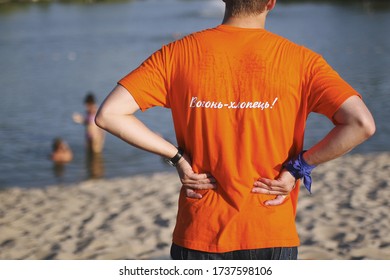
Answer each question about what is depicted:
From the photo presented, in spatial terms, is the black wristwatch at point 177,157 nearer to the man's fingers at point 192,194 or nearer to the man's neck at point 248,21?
the man's fingers at point 192,194

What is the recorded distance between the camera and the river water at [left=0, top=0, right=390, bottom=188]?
45.3 ft

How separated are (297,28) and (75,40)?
58.8 feet

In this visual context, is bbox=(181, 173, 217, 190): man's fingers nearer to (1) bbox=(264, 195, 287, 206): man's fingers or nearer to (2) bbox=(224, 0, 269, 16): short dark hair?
(1) bbox=(264, 195, 287, 206): man's fingers

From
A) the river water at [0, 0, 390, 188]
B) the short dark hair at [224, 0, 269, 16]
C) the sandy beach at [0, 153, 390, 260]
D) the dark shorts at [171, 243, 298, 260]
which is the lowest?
the river water at [0, 0, 390, 188]

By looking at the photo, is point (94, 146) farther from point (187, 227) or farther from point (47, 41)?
point (47, 41)

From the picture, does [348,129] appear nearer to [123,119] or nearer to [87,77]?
[123,119]

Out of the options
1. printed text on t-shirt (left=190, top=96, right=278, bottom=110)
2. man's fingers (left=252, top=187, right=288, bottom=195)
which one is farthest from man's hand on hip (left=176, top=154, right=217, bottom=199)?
printed text on t-shirt (left=190, top=96, right=278, bottom=110)

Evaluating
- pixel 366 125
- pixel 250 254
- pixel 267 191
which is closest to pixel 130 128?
pixel 267 191

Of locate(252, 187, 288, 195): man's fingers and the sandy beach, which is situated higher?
locate(252, 187, 288, 195): man's fingers

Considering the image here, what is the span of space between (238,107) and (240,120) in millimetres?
61

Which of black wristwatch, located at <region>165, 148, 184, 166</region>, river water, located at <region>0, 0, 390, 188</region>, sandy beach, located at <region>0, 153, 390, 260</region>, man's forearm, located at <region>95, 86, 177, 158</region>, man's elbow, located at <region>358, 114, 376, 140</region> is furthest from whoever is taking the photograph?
river water, located at <region>0, 0, 390, 188</region>

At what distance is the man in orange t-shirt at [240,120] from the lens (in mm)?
2748

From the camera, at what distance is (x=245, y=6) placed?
2.77 m
